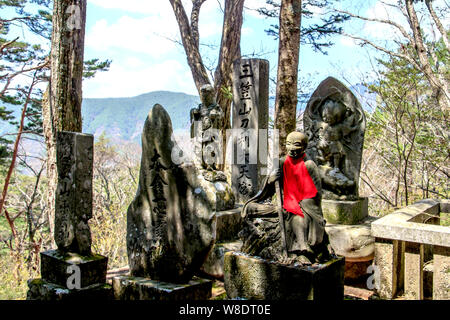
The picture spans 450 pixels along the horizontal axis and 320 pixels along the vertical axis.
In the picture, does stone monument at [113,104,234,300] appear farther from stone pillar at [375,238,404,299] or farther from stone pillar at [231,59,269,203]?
stone pillar at [231,59,269,203]

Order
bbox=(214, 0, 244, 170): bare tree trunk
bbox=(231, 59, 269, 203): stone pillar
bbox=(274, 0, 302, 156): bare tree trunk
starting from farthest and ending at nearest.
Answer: bbox=(214, 0, 244, 170): bare tree trunk < bbox=(274, 0, 302, 156): bare tree trunk < bbox=(231, 59, 269, 203): stone pillar

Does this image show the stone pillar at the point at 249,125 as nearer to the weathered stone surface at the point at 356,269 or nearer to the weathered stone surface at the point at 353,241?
the weathered stone surface at the point at 353,241

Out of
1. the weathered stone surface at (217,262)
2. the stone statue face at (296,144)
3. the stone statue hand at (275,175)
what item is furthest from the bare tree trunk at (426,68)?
the weathered stone surface at (217,262)

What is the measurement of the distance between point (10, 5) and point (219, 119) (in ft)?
24.7

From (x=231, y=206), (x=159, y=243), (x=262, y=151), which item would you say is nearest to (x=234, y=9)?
(x=262, y=151)

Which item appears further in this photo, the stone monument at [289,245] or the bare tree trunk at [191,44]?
the bare tree trunk at [191,44]

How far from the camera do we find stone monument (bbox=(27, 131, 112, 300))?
12.0ft

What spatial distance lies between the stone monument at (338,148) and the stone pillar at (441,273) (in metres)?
1.69

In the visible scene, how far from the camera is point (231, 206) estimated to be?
557 cm

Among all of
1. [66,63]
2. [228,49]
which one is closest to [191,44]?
[228,49]

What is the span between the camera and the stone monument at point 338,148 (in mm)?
5051

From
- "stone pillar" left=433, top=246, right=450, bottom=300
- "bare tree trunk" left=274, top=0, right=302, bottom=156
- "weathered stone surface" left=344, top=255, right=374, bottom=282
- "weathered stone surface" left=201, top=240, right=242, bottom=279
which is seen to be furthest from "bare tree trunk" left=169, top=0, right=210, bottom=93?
"stone pillar" left=433, top=246, right=450, bottom=300

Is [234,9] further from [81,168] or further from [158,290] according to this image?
[158,290]

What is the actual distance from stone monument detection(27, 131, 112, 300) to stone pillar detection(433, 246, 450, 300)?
10.3 ft
